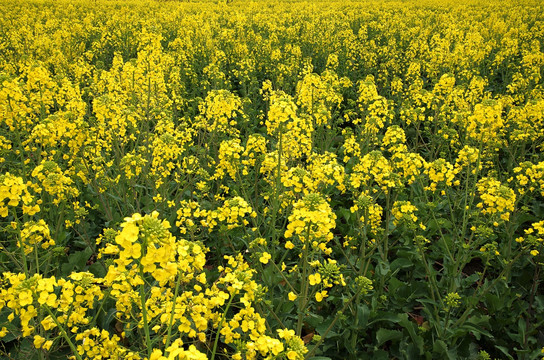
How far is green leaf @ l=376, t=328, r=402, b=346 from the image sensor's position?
3.62 m

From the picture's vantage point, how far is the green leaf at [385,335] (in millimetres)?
3615

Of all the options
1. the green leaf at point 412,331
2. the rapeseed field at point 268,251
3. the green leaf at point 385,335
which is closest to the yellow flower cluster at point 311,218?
the rapeseed field at point 268,251

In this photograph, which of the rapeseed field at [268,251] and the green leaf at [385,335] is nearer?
the rapeseed field at [268,251]

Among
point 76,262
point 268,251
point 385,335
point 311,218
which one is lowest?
point 385,335

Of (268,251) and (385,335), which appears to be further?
(268,251)

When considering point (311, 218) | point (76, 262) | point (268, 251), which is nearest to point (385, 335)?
point (268, 251)

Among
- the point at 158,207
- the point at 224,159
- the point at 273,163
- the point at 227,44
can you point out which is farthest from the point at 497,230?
the point at 227,44

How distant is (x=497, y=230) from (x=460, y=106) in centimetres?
254

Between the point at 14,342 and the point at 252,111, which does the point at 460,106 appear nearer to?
the point at 252,111

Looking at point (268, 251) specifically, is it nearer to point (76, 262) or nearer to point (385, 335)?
point (385, 335)

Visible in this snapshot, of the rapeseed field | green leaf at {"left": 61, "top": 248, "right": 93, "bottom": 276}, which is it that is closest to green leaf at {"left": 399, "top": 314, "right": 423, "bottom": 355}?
the rapeseed field

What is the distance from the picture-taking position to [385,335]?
143 inches

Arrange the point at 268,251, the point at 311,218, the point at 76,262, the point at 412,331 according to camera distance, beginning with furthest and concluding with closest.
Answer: the point at 76,262, the point at 268,251, the point at 412,331, the point at 311,218

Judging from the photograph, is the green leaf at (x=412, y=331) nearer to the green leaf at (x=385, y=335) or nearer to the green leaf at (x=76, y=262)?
the green leaf at (x=385, y=335)
